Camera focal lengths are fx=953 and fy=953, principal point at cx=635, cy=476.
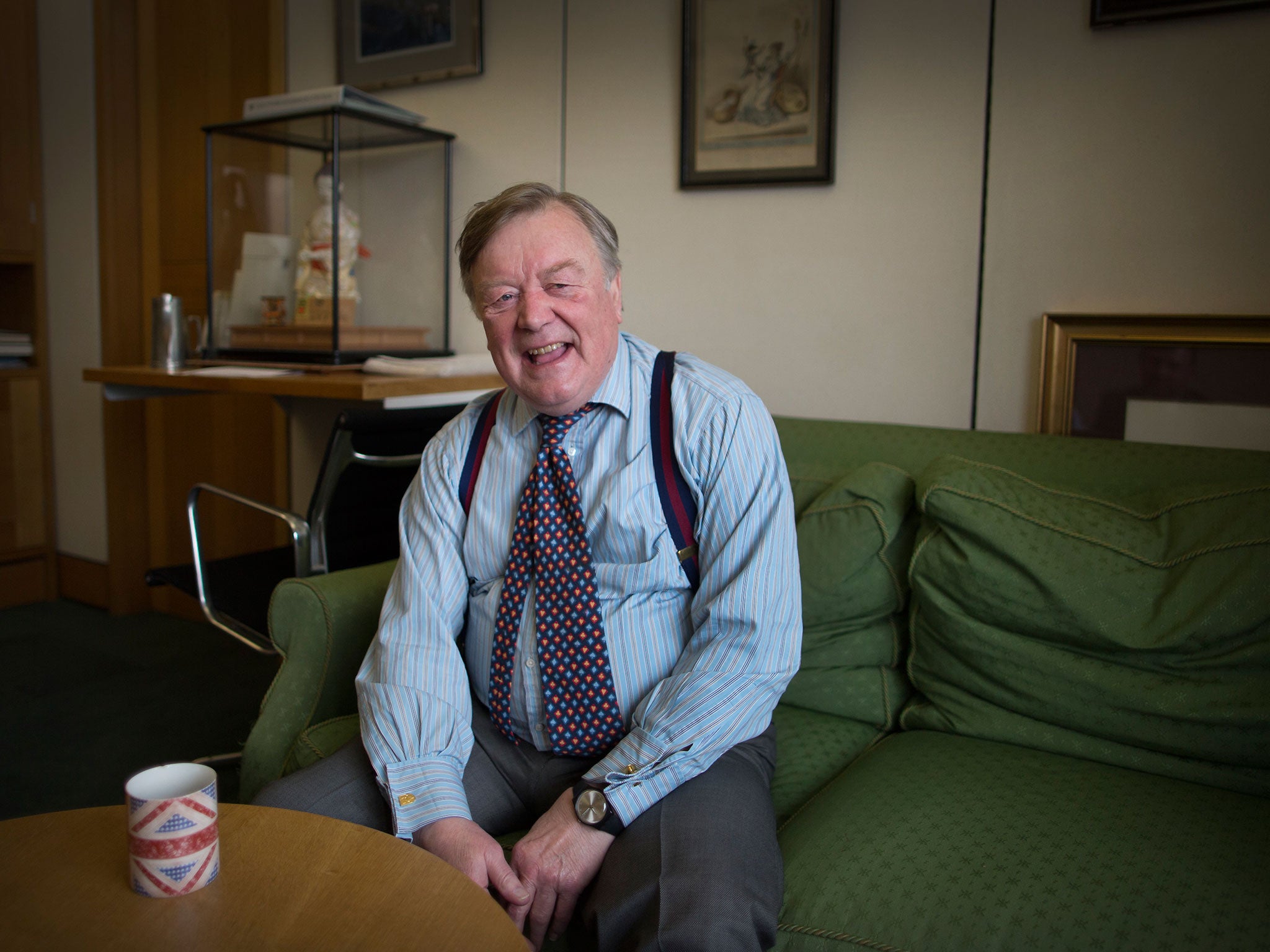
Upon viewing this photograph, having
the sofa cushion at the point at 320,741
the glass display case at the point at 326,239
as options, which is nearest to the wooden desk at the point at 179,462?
the glass display case at the point at 326,239

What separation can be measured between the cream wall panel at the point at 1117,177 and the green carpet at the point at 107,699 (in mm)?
2130

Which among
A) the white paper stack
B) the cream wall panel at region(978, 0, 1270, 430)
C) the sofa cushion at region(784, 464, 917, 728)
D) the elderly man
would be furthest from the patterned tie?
the white paper stack

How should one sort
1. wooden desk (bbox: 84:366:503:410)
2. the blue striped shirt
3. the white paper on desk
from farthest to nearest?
the white paper on desk, wooden desk (bbox: 84:366:503:410), the blue striped shirt

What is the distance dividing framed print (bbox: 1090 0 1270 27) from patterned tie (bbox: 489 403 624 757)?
4.26 ft

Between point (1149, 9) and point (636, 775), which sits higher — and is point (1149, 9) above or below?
above

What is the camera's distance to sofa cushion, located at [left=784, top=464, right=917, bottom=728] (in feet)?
5.35

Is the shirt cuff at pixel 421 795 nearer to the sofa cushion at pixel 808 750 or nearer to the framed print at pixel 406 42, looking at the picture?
the sofa cushion at pixel 808 750

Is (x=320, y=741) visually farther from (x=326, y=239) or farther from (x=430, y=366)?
(x=326, y=239)

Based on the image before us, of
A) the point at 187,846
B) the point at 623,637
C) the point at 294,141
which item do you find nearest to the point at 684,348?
the point at 623,637

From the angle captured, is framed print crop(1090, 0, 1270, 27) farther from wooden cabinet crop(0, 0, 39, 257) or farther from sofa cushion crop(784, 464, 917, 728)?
wooden cabinet crop(0, 0, 39, 257)

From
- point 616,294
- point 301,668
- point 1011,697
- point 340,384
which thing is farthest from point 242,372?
point 1011,697

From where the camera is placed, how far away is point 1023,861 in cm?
117

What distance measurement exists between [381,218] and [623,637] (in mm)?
1963

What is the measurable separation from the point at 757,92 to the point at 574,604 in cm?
142
